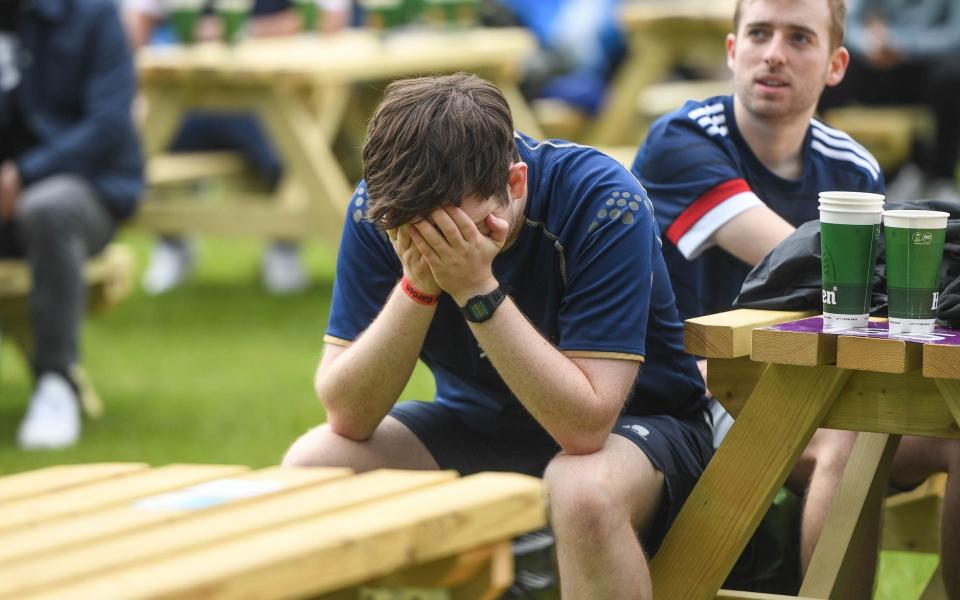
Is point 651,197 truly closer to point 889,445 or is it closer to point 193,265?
point 889,445

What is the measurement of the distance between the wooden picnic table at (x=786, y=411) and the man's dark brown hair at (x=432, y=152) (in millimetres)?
467

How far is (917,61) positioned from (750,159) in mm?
6103

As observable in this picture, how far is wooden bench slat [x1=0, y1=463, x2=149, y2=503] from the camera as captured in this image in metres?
2.29

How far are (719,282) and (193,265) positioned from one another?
5441mm

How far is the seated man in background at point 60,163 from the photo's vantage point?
5.00m

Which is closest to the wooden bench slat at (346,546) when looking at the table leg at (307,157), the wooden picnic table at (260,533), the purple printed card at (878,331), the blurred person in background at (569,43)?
the wooden picnic table at (260,533)

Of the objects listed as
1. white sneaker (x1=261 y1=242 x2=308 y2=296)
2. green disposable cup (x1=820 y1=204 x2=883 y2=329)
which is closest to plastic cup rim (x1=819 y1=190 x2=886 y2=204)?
green disposable cup (x1=820 y1=204 x2=883 y2=329)

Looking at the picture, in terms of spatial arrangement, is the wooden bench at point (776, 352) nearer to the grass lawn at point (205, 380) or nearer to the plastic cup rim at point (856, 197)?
the plastic cup rim at point (856, 197)

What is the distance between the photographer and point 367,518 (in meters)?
1.99

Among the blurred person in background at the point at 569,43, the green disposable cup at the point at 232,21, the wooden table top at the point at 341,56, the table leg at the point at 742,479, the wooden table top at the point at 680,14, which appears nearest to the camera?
the table leg at the point at 742,479

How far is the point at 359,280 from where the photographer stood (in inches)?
113

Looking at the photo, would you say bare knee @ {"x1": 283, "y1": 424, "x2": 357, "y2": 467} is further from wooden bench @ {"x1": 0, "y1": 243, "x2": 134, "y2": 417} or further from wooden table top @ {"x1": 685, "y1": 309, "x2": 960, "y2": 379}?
wooden bench @ {"x1": 0, "y1": 243, "x2": 134, "y2": 417}

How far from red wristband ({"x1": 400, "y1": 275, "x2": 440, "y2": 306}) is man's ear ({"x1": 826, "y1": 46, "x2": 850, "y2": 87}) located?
4.22 feet

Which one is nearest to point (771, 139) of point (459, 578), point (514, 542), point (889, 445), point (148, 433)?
point (889, 445)
